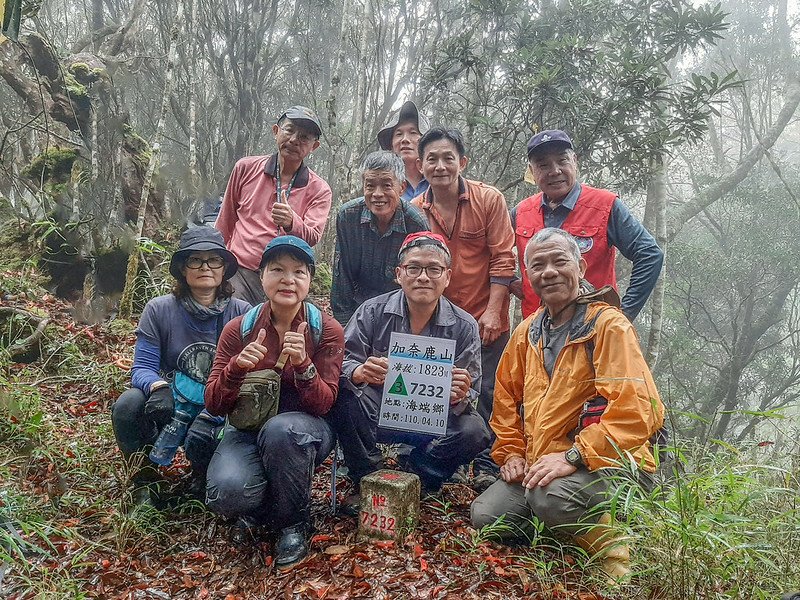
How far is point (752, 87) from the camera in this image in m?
19.0

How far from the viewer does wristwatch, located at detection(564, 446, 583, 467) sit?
295 cm

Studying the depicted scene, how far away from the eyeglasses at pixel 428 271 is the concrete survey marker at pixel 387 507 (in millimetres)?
1240

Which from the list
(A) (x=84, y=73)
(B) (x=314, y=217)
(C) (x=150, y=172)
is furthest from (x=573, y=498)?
(A) (x=84, y=73)

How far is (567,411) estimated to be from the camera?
122 inches

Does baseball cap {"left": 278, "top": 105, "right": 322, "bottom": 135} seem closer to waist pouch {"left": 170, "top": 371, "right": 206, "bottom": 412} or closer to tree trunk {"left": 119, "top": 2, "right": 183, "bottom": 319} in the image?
waist pouch {"left": 170, "top": 371, "right": 206, "bottom": 412}

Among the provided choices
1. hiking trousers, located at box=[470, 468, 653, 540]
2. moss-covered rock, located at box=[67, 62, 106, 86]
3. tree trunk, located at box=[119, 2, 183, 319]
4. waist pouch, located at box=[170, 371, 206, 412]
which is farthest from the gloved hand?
moss-covered rock, located at box=[67, 62, 106, 86]

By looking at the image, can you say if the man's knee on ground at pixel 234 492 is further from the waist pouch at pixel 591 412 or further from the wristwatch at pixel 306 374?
the waist pouch at pixel 591 412

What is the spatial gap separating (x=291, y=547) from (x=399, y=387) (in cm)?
109

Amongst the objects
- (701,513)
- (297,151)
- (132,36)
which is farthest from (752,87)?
(701,513)

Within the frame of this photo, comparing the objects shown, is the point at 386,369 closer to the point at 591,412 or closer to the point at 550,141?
the point at 591,412

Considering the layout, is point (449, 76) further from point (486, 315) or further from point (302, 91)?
point (302, 91)

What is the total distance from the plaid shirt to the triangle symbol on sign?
98 centimetres

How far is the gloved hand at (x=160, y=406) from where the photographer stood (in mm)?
3328

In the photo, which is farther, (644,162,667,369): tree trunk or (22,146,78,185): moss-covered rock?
(644,162,667,369): tree trunk
